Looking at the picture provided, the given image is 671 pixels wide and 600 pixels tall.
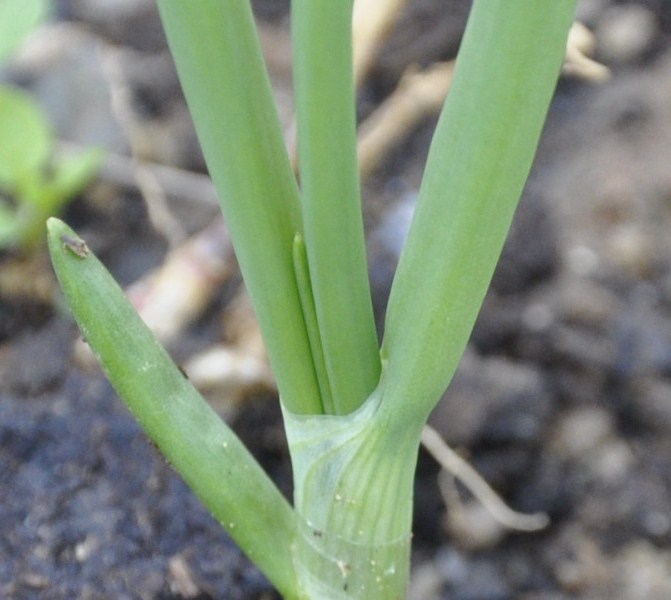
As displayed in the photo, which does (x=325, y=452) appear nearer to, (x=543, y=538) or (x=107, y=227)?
(x=543, y=538)

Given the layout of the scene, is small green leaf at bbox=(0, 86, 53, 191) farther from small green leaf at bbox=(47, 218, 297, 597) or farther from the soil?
small green leaf at bbox=(47, 218, 297, 597)

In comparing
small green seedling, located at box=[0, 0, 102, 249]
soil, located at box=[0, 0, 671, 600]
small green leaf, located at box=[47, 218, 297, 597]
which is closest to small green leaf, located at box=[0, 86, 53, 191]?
small green seedling, located at box=[0, 0, 102, 249]

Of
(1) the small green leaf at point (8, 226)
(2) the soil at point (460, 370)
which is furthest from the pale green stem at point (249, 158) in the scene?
(1) the small green leaf at point (8, 226)

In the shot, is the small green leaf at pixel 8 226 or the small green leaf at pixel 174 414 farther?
the small green leaf at pixel 8 226

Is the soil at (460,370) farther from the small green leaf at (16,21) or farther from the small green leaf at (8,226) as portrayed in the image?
the small green leaf at (16,21)

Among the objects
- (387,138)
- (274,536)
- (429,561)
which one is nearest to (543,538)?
(429,561)

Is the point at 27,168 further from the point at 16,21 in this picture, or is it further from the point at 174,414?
the point at 174,414
